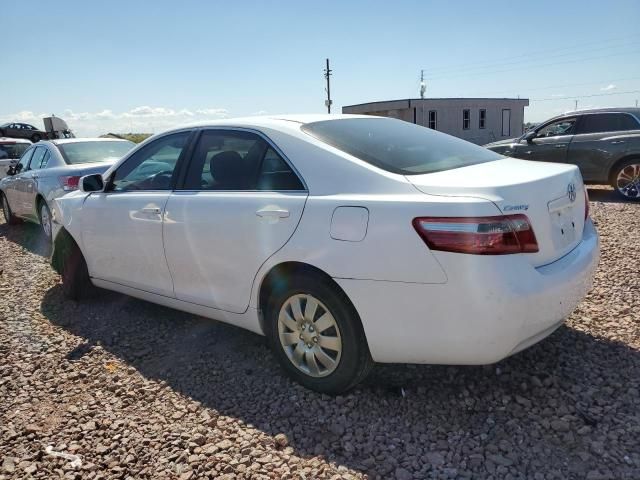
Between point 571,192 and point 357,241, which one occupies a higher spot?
point 571,192

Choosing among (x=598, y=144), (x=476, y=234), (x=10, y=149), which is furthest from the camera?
(x=10, y=149)

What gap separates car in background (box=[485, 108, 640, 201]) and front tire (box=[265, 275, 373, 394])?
7.91m

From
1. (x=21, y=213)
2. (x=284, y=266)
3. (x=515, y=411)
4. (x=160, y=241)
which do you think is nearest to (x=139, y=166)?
(x=160, y=241)

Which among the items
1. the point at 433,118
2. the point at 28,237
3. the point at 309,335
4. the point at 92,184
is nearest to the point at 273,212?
the point at 309,335

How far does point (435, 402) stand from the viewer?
2.85 m

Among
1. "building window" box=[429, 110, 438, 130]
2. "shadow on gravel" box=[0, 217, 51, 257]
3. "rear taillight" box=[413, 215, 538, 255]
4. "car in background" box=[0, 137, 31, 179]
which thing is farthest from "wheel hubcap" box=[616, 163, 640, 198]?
"building window" box=[429, 110, 438, 130]

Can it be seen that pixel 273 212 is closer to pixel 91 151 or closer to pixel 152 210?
pixel 152 210

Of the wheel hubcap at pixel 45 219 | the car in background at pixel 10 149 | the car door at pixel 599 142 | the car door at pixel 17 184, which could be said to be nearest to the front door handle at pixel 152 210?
the wheel hubcap at pixel 45 219

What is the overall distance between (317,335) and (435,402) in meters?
0.75

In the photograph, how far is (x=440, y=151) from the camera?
324 cm

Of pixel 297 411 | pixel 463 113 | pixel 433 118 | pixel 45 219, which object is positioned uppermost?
pixel 463 113

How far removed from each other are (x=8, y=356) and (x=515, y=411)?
3.43 m

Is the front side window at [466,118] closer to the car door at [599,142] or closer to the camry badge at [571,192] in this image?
the car door at [599,142]

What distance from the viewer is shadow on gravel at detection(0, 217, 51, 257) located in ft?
24.1
